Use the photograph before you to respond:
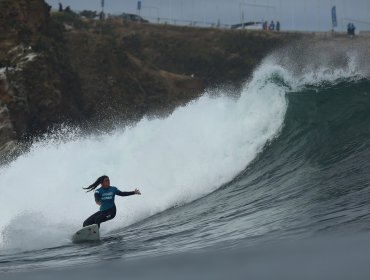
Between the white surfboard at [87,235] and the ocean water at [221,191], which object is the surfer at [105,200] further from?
the white surfboard at [87,235]

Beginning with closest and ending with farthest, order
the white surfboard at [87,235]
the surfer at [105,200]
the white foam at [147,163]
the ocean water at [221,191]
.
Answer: the ocean water at [221,191], the white surfboard at [87,235], the surfer at [105,200], the white foam at [147,163]

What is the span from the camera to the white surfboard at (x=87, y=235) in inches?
465

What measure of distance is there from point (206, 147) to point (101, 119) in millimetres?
21940

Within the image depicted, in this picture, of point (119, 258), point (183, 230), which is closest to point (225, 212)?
point (183, 230)

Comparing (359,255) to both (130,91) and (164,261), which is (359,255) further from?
(130,91)

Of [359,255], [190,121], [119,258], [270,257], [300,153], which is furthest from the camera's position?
[190,121]

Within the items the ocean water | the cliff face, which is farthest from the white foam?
the cliff face

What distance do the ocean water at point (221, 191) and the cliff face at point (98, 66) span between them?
873cm

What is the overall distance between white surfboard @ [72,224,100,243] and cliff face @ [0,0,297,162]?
1391 cm

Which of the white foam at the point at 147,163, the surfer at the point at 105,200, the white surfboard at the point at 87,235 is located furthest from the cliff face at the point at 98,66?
the white surfboard at the point at 87,235

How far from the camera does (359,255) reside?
6.79 metres

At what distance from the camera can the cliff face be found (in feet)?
96.3

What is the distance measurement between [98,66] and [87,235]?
34.6 m

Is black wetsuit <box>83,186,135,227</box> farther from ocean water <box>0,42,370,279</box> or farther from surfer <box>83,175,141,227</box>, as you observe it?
ocean water <box>0,42,370,279</box>
